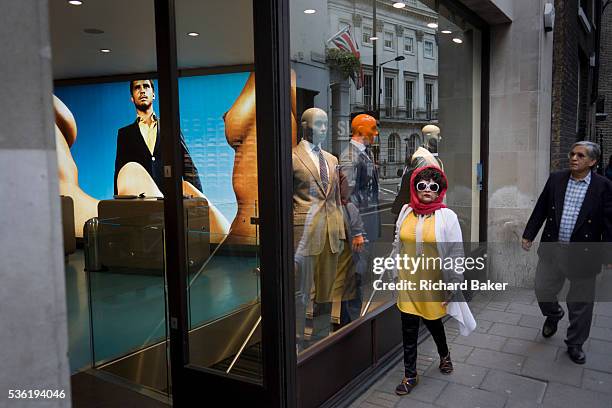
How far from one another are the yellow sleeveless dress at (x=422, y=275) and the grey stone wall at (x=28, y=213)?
7.87 feet

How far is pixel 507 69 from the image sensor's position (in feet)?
20.2

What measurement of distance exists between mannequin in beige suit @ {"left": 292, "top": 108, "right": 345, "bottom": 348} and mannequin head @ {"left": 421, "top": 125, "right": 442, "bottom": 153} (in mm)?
1792

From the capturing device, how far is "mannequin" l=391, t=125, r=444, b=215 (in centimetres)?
434

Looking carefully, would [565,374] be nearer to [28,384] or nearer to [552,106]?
[28,384]

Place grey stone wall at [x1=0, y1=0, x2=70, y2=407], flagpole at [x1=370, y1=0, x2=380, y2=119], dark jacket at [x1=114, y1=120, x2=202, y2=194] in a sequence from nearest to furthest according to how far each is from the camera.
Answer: grey stone wall at [x1=0, y1=0, x2=70, y2=407] < flagpole at [x1=370, y1=0, x2=380, y2=119] < dark jacket at [x1=114, y1=120, x2=202, y2=194]

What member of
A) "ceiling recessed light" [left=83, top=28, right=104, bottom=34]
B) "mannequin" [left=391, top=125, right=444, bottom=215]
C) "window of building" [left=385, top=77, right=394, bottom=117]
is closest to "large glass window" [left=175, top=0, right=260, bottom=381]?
"window of building" [left=385, top=77, right=394, bottom=117]

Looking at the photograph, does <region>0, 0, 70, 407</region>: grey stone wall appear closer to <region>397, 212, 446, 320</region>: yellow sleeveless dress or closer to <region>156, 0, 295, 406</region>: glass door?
<region>156, 0, 295, 406</region>: glass door

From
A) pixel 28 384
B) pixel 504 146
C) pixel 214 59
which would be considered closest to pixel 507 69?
pixel 504 146

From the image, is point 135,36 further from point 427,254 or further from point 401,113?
point 427,254

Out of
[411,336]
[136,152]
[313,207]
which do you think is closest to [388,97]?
[313,207]

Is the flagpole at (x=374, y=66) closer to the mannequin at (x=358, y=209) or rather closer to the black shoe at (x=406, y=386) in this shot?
the mannequin at (x=358, y=209)

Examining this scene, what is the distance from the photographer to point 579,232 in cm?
402

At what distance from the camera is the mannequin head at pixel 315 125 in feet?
10.5

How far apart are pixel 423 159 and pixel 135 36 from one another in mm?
4298
